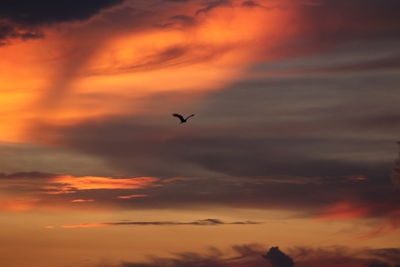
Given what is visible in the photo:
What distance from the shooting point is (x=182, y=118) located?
105m

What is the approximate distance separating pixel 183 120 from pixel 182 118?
1038 mm

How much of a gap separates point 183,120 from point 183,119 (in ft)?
1.44

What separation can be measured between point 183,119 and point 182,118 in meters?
0.69

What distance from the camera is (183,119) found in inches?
4146

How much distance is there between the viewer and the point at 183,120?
105375 millimetres
